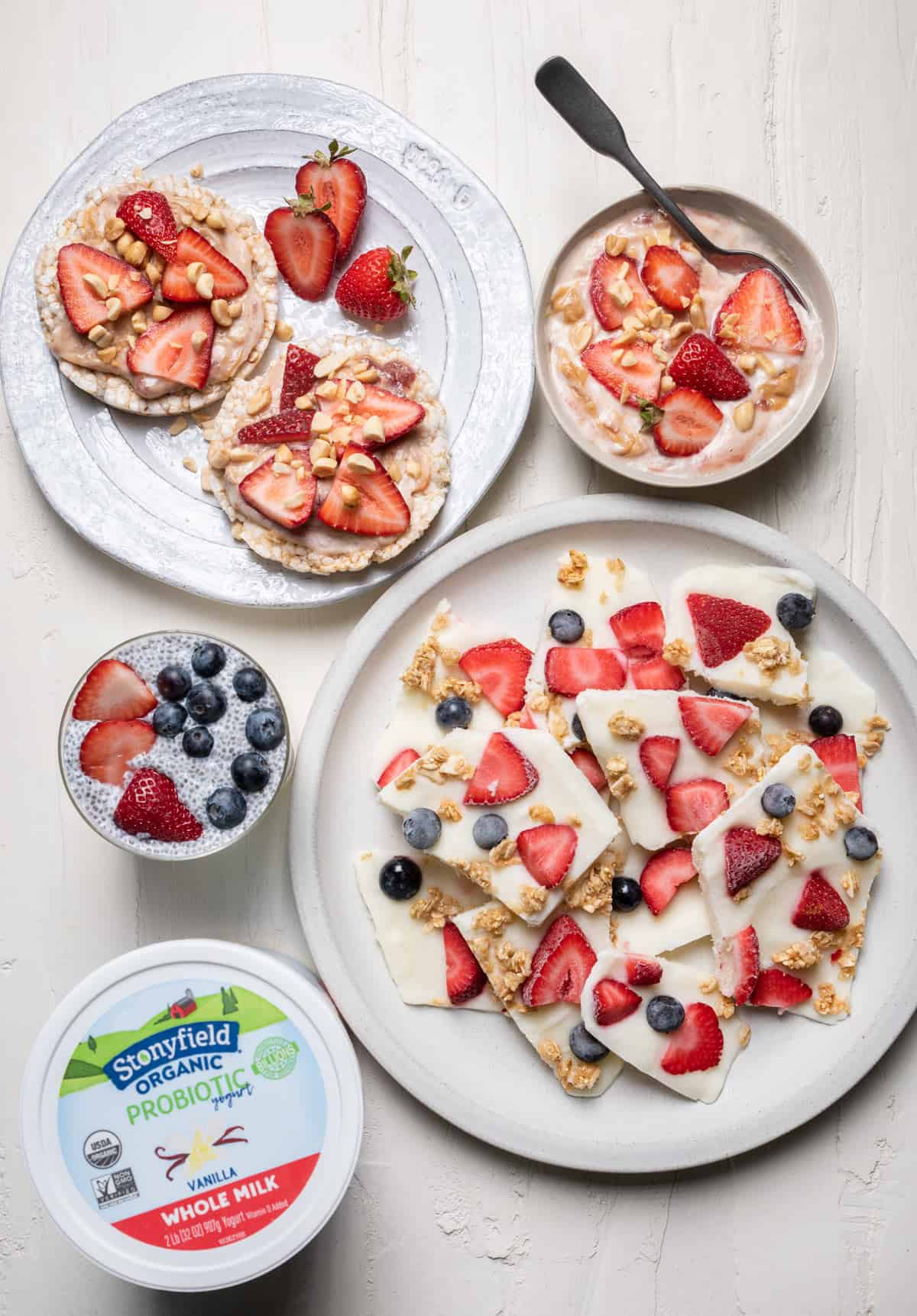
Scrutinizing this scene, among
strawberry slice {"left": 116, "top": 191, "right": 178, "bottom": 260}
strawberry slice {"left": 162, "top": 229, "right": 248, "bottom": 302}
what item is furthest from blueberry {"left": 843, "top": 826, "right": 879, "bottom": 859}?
strawberry slice {"left": 116, "top": 191, "right": 178, "bottom": 260}

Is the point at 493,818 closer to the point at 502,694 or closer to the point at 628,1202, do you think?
the point at 502,694

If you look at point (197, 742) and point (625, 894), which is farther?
point (625, 894)

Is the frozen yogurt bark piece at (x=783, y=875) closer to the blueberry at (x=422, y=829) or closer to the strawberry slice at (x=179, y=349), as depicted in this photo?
the blueberry at (x=422, y=829)

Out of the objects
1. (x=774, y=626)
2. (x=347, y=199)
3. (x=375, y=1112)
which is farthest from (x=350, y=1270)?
(x=347, y=199)

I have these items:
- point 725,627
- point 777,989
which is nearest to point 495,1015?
point 777,989

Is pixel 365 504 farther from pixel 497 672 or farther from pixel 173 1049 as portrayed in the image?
pixel 173 1049

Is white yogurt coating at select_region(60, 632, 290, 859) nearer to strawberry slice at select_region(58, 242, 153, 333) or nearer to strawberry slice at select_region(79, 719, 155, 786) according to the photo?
strawberry slice at select_region(79, 719, 155, 786)

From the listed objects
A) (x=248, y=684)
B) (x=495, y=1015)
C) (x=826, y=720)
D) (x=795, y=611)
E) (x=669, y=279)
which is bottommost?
(x=495, y=1015)
